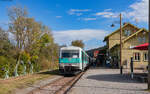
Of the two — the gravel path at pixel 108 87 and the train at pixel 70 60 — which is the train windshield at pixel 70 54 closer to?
the train at pixel 70 60

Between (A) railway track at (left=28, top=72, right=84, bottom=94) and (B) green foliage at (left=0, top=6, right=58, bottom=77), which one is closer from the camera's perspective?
(A) railway track at (left=28, top=72, right=84, bottom=94)

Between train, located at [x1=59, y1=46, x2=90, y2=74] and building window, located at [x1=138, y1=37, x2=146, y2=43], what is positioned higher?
building window, located at [x1=138, y1=37, x2=146, y2=43]

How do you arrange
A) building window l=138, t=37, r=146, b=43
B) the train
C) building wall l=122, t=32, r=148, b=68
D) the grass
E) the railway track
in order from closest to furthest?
the grass → the railway track → the train → building wall l=122, t=32, r=148, b=68 → building window l=138, t=37, r=146, b=43

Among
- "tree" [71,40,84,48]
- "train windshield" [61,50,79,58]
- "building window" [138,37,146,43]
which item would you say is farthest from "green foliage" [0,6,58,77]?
"tree" [71,40,84,48]

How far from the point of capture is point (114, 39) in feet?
135

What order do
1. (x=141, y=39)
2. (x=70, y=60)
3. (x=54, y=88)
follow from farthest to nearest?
(x=141, y=39) → (x=70, y=60) → (x=54, y=88)

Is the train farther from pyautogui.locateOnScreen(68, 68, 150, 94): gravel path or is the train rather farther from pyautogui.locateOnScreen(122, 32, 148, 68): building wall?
pyautogui.locateOnScreen(122, 32, 148, 68): building wall

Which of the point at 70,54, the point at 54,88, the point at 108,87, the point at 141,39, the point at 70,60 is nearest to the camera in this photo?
the point at 108,87

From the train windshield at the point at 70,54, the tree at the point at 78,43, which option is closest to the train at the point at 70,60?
the train windshield at the point at 70,54

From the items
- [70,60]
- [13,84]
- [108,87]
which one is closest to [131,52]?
[70,60]

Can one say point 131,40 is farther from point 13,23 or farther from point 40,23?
point 13,23

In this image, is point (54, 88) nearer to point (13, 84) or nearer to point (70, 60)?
point (13, 84)

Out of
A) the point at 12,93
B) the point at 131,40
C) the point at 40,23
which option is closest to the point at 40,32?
the point at 40,23

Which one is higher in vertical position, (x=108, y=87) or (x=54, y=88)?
(x=108, y=87)
